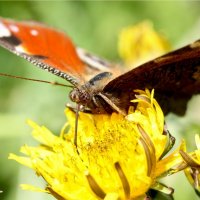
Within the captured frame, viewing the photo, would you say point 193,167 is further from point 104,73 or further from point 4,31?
point 4,31

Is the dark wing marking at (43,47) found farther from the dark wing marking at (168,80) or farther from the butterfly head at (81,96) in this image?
the dark wing marking at (168,80)

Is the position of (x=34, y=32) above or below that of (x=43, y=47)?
above

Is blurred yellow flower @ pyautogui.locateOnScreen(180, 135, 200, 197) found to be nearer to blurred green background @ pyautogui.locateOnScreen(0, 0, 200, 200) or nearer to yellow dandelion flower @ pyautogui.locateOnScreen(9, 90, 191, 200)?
yellow dandelion flower @ pyautogui.locateOnScreen(9, 90, 191, 200)

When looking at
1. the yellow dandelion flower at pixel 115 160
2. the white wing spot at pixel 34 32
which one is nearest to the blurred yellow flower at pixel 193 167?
the yellow dandelion flower at pixel 115 160

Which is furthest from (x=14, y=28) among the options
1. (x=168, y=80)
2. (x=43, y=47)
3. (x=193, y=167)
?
(x=193, y=167)

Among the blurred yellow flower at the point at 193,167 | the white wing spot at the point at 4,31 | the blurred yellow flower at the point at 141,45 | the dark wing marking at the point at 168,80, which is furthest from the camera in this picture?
the blurred yellow flower at the point at 141,45
